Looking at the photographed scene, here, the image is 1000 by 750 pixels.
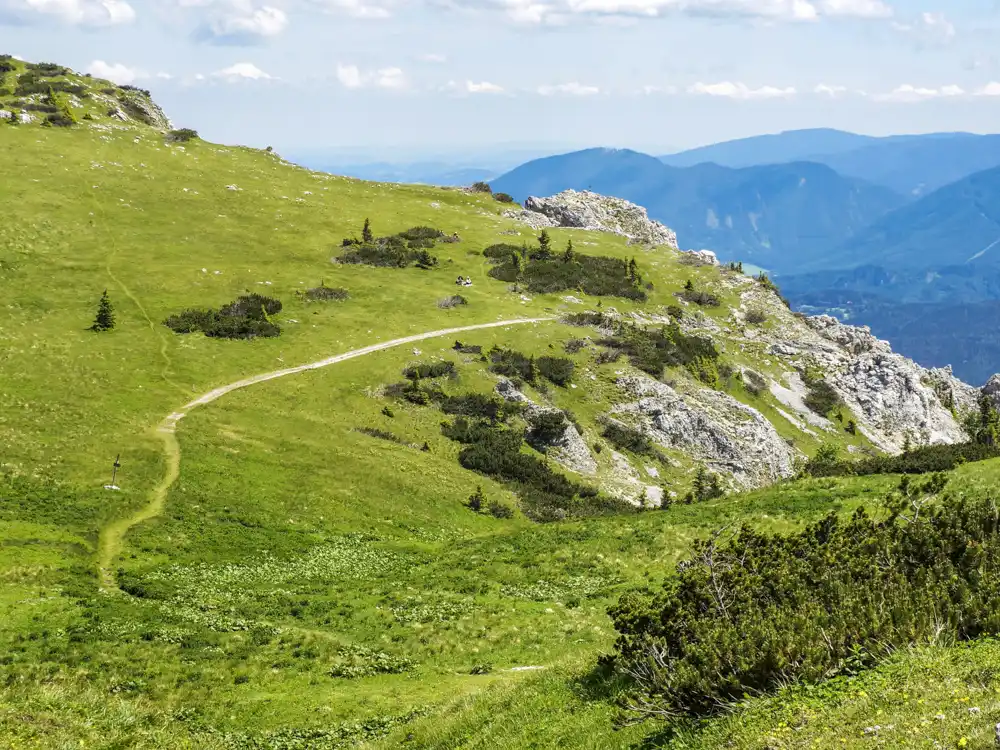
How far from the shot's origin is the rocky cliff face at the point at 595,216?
143625 mm

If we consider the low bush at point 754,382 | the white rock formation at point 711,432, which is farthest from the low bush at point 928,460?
the low bush at point 754,382

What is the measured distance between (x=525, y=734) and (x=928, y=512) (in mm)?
11861

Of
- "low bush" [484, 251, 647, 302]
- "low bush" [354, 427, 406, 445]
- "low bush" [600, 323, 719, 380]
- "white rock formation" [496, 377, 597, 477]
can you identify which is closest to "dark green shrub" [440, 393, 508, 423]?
"white rock formation" [496, 377, 597, 477]

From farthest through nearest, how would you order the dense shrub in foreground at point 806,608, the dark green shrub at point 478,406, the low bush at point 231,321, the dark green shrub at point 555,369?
the dark green shrub at point 555,369, the low bush at point 231,321, the dark green shrub at point 478,406, the dense shrub in foreground at point 806,608

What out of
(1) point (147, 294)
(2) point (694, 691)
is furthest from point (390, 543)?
(1) point (147, 294)

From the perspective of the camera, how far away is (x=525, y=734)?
1502cm

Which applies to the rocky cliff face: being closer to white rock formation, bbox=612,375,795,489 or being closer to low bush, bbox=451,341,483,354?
white rock formation, bbox=612,375,795,489

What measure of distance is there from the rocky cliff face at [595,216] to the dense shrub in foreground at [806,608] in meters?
125

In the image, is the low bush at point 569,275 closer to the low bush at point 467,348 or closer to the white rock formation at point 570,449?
the low bush at point 467,348

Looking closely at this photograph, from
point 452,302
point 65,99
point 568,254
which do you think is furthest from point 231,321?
point 65,99

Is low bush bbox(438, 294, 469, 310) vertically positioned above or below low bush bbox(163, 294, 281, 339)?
above

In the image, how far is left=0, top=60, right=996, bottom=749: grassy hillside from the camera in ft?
62.0

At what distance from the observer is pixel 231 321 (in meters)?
72.3

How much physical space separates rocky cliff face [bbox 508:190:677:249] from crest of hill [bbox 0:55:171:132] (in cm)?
7688
